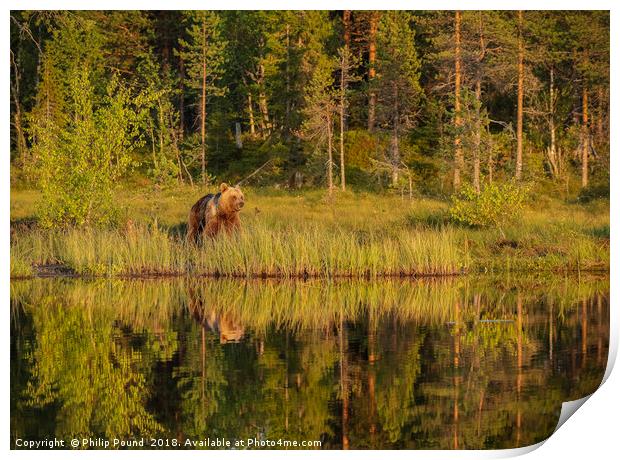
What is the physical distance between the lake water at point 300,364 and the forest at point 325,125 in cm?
211

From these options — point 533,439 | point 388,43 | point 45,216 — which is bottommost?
point 533,439

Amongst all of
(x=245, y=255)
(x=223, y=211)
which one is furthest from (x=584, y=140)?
(x=223, y=211)

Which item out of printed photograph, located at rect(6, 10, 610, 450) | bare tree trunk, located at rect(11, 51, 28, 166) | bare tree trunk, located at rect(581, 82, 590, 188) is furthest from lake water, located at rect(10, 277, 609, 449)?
bare tree trunk, located at rect(11, 51, 28, 166)

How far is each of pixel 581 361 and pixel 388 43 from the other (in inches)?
430

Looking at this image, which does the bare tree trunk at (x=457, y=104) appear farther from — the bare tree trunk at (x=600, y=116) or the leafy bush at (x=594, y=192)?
the bare tree trunk at (x=600, y=116)

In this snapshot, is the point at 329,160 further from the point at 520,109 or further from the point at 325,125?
the point at 520,109

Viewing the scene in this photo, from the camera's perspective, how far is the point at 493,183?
1783cm

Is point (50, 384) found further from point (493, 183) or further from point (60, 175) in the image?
point (493, 183)

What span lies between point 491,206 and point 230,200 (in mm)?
4418

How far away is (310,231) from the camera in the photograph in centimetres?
1748

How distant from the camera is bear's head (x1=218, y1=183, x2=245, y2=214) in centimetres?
1616

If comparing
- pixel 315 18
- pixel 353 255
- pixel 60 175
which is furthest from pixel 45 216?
pixel 315 18

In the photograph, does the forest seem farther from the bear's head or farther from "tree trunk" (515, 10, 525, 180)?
the bear's head

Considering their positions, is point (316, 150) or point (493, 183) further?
point (316, 150)
